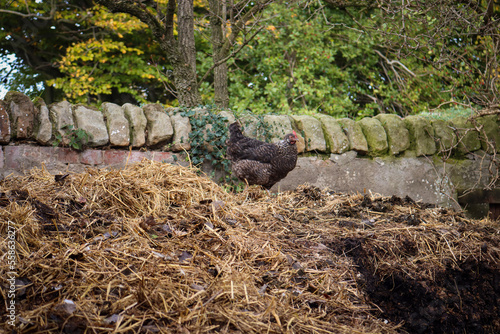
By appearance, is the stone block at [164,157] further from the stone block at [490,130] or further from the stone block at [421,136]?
the stone block at [490,130]

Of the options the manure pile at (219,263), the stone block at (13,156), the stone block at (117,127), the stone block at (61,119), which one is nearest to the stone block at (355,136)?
the manure pile at (219,263)

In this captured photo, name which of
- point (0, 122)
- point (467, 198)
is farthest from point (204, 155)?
point (467, 198)

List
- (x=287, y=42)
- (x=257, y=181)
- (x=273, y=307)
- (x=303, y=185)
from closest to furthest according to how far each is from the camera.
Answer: (x=273, y=307) → (x=257, y=181) → (x=303, y=185) → (x=287, y=42)

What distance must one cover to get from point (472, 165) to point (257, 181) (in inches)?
108

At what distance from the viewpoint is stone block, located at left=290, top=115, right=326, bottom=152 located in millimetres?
4352

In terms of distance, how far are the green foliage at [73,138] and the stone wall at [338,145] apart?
18 mm

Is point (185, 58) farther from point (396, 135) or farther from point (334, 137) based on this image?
point (396, 135)

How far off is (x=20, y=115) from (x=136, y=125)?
979 mm

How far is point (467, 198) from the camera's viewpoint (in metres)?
4.60

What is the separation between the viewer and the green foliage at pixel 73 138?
342 centimetres

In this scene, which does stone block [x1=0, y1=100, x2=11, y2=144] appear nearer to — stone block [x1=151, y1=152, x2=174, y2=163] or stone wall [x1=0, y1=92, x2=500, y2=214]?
stone wall [x1=0, y1=92, x2=500, y2=214]

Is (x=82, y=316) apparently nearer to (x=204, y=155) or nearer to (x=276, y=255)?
(x=276, y=255)

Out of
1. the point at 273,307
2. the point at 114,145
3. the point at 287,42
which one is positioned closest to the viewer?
the point at 273,307

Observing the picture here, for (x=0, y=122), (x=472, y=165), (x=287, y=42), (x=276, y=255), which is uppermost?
(x=287, y=42)
